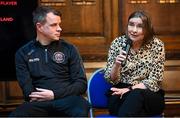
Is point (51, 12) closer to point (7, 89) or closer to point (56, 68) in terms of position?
point (56, 68)

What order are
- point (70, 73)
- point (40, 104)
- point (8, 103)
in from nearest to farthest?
point (40, 104) → point (70, 73) → point (8, 103)

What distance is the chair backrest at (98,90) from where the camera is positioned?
367 cm

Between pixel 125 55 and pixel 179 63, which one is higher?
pixel 125 55

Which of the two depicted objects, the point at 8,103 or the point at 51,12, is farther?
the point at 8,103

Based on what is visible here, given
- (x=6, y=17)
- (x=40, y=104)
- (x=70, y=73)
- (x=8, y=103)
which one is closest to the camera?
(x=40, y=104)

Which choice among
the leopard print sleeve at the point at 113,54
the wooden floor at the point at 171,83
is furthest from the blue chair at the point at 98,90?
the wooden floor at the point at 171,83

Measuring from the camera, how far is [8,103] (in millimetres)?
4535

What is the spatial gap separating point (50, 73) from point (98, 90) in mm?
437

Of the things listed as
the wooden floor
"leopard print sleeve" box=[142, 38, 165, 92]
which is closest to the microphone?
"leopard print sleeve" box=[142, 38, 165, 92]

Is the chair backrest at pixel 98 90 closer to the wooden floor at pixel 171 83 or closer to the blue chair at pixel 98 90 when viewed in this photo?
the blue chair at pixel 98 90

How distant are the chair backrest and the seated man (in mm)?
167

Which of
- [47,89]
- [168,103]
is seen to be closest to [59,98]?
[47,89]

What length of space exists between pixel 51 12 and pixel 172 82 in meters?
1.72

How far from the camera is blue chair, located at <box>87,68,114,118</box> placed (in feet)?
12.0
